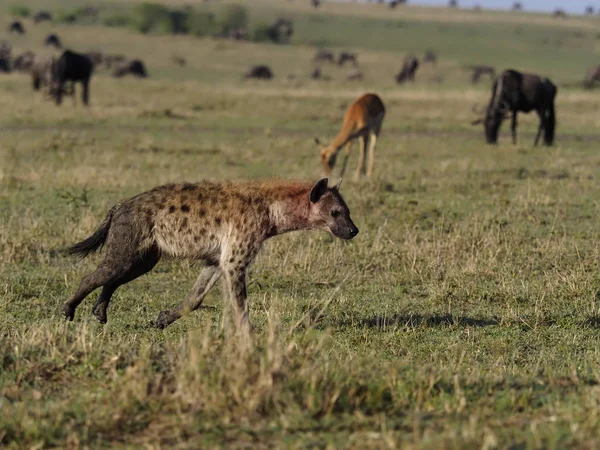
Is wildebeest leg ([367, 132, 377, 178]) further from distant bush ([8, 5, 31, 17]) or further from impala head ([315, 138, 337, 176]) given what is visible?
distant bush ([8, 5, 31, 17])

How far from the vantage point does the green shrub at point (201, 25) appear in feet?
Result: 261

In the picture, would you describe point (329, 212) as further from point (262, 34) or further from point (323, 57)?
point (262, 34)

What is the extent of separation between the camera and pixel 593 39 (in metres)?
90.7

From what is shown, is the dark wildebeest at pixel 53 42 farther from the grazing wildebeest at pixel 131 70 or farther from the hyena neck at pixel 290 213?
the hyena neck at pixel 290 213

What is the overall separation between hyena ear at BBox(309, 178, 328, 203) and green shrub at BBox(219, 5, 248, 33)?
7634cm

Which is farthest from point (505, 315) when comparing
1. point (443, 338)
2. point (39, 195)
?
point (39, 195)

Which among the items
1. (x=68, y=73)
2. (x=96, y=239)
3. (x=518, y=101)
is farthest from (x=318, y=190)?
(x=68, y=73)

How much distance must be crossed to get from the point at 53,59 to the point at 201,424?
2776 centimetres

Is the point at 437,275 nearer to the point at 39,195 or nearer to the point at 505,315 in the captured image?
the point at 505,315

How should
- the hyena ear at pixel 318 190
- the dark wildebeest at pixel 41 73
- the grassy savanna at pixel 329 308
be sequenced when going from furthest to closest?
the dark wildebeest at pixel 41 73 < the hyena ear at pixel 318 190 < the grassy savanna at pixel 329 308

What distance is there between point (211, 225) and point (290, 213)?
0.57 metres

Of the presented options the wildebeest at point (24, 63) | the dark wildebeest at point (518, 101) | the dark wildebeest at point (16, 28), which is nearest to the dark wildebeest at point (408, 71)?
the wildebeest at point (24, 63)

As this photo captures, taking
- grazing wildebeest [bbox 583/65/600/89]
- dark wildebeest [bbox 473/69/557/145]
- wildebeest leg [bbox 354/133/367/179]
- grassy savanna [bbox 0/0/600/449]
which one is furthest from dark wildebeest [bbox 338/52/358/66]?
wildebeest leg [bbox 354/133/367/179]

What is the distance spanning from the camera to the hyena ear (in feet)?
23.9
